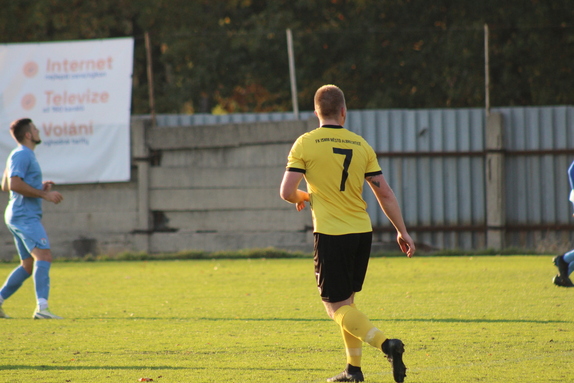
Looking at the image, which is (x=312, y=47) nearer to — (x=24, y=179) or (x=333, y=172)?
(x=24, y=179)

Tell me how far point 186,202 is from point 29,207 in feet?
24.2

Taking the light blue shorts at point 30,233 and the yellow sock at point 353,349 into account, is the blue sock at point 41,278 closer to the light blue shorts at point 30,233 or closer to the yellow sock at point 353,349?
the light blue shorts at point 30,233

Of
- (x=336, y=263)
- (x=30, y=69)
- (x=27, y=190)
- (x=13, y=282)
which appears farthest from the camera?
(x=30, y=69)

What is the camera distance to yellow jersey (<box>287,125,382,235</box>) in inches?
205

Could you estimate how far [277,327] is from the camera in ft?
24.7

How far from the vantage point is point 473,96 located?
22.0 m

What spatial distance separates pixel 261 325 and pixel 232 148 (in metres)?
8.45

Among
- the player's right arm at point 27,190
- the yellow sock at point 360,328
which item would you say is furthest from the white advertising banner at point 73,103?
the yellow sock at point 360,328

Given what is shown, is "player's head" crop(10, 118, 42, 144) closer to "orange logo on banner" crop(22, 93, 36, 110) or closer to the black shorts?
the black shorts

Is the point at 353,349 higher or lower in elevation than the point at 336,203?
lower

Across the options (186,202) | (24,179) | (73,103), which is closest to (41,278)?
(24,179)

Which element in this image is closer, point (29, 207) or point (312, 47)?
point (29, 207)

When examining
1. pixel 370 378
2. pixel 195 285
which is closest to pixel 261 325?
pixel 370 378

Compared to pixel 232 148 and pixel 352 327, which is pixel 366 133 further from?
pixel 352 327
